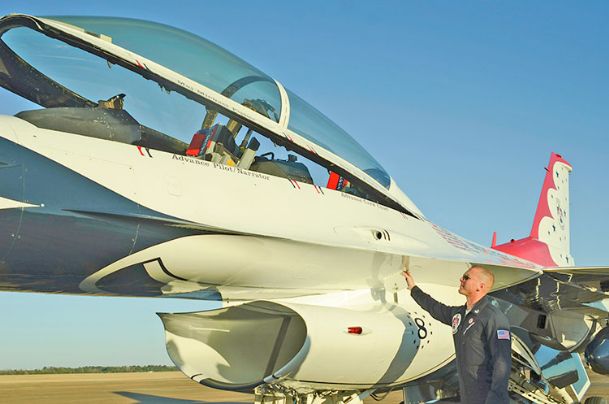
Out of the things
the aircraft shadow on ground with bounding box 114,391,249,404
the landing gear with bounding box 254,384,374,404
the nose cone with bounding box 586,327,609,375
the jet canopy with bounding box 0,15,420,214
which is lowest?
the aircraft shadow on ground with bounding box 114,391,249,404

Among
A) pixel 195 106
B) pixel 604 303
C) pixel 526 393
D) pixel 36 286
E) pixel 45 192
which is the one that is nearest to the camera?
pixel 45 192

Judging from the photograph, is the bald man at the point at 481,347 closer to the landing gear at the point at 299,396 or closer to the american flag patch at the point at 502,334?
the american flag patch at the point at 502,334

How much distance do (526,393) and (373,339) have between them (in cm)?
239

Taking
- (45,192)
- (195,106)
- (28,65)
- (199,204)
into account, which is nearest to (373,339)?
(199,204)

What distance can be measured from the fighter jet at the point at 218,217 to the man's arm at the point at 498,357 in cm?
144

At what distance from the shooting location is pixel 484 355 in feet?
15.3

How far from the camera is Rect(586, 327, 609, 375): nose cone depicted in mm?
7891

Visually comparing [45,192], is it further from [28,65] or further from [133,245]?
[28,65]

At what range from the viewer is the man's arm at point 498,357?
4.43 metres

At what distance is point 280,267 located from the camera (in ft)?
19.6

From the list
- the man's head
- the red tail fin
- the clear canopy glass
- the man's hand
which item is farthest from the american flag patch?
the red tail fin

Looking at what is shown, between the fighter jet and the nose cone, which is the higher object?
the fighter jet

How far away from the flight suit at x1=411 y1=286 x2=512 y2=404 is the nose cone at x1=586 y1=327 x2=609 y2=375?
3758 mm

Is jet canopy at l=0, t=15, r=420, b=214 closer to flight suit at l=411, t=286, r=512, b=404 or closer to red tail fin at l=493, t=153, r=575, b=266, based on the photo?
flight suit at l=411, t=286, r=512, b=404
